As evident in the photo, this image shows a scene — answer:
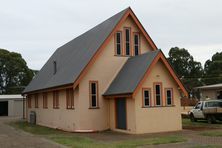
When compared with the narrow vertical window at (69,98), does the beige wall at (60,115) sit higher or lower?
lower

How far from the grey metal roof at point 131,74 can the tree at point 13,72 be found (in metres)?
54.5

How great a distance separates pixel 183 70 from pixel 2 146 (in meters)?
74.0

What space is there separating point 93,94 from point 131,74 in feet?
9.97

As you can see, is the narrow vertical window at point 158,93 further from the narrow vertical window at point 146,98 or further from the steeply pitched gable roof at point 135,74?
the steeply pitched gable roof at point 135,74

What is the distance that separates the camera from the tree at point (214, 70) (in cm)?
7562

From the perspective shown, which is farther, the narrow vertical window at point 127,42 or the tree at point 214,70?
the tree at point 214,70

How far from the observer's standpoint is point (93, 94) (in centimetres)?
2367

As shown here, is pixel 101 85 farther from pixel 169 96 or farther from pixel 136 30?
pixel 136 30

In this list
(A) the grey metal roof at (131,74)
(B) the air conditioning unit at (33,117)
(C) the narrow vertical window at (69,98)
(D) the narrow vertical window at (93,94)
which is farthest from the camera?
(B) the air conditioning unit at (33,117)

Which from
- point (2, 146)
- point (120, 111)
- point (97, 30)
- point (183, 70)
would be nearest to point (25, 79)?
point (183, 70)

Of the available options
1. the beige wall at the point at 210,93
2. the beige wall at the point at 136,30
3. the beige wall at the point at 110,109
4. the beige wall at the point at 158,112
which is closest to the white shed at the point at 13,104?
the beige wall at the point at 210,93

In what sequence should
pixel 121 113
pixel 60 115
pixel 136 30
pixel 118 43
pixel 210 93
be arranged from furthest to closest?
pixel 210 93 → pixel 60 115 → pixel 136 30 → pixel 118 43 → pixel 121 113

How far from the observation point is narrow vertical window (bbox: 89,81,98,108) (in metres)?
23.5

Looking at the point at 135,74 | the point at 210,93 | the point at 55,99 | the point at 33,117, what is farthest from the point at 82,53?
the point at 210,93
